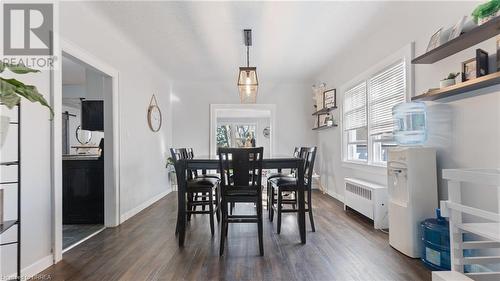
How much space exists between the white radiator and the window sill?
0.59 feet

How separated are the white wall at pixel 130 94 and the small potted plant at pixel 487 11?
3.43 m

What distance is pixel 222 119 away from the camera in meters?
12.1

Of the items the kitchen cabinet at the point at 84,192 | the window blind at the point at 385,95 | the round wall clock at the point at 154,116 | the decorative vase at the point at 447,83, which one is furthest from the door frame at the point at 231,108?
the decorative vase at the point at 447,83

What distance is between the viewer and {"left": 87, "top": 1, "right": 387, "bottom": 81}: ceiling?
2949 mm

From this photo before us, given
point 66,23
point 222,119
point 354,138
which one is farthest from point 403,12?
point 222,119

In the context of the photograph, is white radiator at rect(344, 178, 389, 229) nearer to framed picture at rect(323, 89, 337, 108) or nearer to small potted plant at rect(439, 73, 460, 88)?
small potted plant at rect(439, 73, 460, 88)

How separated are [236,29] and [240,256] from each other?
2.75 m

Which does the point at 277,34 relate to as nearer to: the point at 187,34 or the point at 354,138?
the point at 187,34

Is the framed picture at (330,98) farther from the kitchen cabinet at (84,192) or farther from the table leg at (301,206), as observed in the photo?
the kitchen cabinet at (84,192)

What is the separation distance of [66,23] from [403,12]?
11.6 feet

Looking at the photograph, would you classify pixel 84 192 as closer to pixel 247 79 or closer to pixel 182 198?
pixel 182 198

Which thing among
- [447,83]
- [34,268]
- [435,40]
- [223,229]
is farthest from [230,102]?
[34,268]

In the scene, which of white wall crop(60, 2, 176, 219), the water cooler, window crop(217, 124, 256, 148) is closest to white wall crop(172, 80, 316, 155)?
white wall crop(60, 2, 176, 219)

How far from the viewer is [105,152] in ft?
11.3
